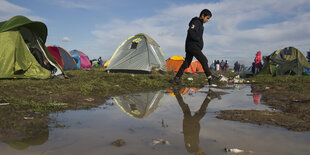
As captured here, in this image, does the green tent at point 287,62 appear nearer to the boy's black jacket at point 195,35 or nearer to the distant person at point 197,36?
the distant person at point 197,36

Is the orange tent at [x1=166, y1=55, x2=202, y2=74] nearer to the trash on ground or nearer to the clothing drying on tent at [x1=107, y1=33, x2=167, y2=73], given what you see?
the clothing drying on tent at [x1=107, y1=33, x2=167, y2=73]

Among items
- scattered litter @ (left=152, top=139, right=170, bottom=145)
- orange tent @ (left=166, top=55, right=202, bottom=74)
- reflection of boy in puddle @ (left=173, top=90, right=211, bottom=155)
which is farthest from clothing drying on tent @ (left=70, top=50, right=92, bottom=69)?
scattered litter @ (left=152, top=139, right=170, bottom=145)

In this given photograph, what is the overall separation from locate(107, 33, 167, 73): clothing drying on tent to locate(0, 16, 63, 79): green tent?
498 cm

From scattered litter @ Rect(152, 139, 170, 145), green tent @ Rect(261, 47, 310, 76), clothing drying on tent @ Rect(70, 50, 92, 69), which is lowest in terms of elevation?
scattered litter @ Rect(152, 139, 170, 145)

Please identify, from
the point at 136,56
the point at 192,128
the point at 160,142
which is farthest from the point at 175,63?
the point at 160,142

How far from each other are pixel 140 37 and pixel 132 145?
39.4ft

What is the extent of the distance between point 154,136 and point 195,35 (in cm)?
539

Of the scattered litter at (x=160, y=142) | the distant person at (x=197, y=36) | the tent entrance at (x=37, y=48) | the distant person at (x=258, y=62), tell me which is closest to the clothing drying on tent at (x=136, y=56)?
the tent entrance at (x=37, y=48)

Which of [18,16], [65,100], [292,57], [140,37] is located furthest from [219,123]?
[292,57]

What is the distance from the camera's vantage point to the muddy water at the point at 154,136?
2.07 metres

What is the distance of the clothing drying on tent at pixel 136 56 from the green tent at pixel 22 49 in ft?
16.4

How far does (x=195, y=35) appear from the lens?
726 cm

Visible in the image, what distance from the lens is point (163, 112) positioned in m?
3.70

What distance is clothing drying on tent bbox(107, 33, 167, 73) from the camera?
1324 cm
